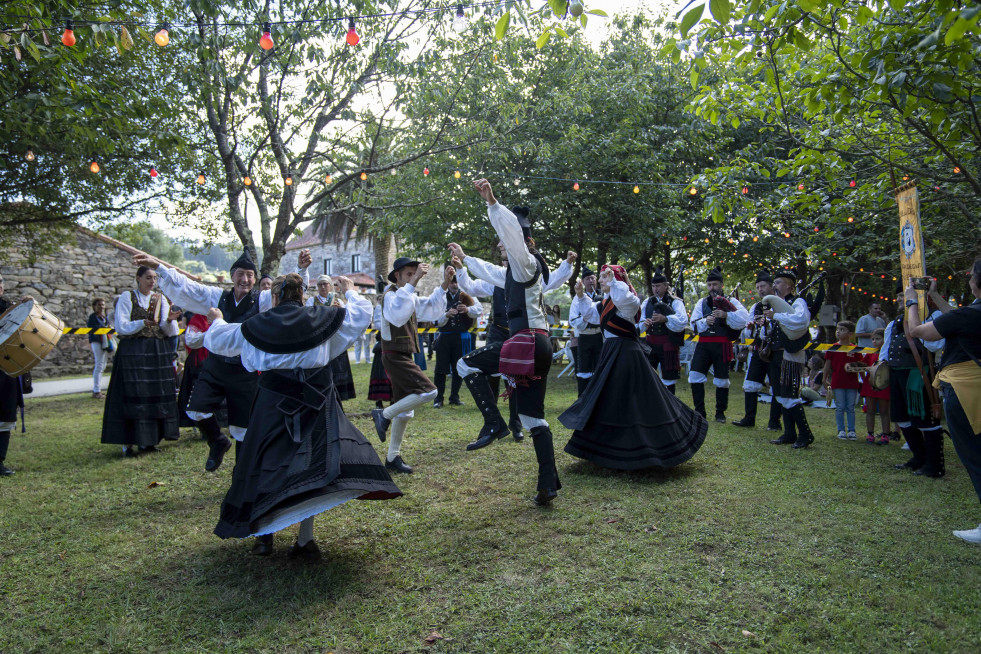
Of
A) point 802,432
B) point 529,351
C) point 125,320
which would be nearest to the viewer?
point 529,351

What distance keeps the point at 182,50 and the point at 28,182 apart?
336 cm

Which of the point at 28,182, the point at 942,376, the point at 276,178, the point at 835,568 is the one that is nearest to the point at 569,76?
the point at 276,178

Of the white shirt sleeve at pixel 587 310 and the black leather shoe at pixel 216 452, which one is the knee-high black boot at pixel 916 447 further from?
the black leather shoe at pixel 216 452

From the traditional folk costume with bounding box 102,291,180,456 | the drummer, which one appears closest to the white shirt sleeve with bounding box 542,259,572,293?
the traditional folk costume with bounding box 102,291,180,456

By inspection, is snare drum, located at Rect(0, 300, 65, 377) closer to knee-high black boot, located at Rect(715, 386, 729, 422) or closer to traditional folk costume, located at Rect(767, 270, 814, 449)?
traditional folk costume, located at Rect(767, 270, 814, 449)

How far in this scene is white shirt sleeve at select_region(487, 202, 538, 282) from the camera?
4.44 meters

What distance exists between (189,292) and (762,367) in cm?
690

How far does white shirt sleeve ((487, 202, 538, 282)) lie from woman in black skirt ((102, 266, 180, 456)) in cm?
415

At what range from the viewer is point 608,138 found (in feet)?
51.0

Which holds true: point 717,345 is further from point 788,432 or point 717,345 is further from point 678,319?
point 788,432

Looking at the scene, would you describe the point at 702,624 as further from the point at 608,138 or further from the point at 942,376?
the point at 608,138

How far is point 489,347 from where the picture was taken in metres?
6.11

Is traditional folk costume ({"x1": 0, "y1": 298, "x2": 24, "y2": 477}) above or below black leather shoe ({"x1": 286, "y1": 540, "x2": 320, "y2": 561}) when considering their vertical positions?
above

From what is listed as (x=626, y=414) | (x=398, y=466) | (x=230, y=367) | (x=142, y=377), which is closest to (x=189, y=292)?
(x=230, y=367)
